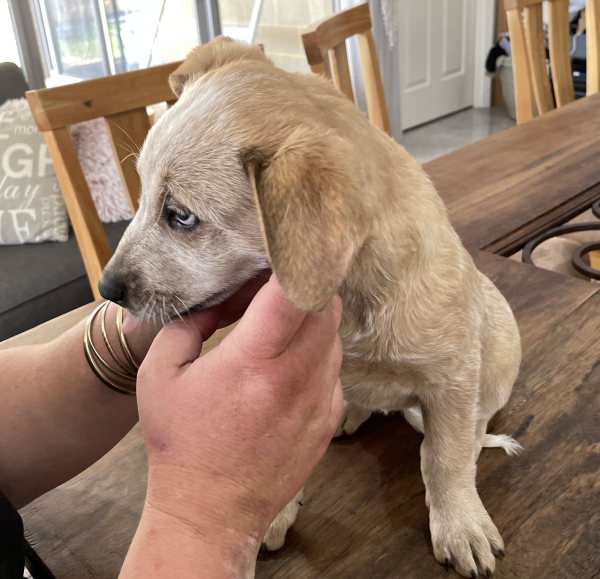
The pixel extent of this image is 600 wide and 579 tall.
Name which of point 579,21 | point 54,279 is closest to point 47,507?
point 54,279

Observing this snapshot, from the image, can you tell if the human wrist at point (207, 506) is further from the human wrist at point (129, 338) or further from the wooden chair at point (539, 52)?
the wooden chair at point (539, 52)

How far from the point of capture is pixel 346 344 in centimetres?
75

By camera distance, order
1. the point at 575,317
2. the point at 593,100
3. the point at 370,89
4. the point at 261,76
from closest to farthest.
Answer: the point at 261,76 < the point at 575,317 < the point at 370,89 < the point at 593,100

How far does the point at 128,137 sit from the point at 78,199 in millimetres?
188

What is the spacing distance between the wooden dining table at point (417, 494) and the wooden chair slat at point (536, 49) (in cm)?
147

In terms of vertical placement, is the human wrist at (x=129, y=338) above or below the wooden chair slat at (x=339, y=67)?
below

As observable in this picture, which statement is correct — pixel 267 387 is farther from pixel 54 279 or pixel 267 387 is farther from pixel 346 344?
pixel 54 279

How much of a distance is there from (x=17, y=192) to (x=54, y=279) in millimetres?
427

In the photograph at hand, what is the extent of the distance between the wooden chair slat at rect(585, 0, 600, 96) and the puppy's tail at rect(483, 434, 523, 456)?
2.09 metres

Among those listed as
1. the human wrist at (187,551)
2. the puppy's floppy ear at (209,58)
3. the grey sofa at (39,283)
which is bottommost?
the grey sofa at (39,283)

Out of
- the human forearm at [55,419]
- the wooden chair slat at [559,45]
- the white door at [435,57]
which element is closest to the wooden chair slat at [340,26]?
the wooden chair slat at [559,45]

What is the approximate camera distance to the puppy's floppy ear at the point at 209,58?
0.80 m

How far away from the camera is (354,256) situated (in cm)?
57

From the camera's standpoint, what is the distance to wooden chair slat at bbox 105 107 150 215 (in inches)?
54.9
